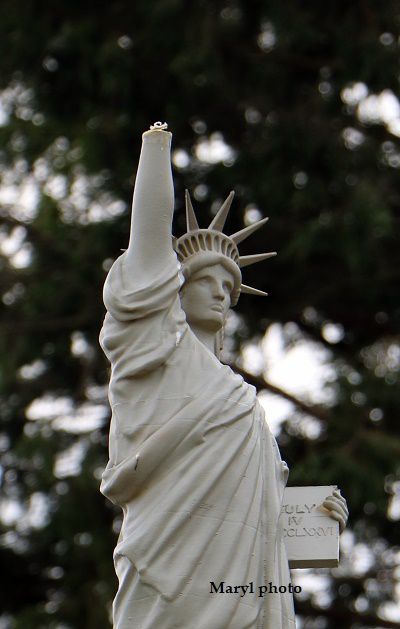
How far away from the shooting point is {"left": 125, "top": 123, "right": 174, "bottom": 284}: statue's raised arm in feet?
26.7

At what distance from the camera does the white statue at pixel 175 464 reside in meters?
7.73

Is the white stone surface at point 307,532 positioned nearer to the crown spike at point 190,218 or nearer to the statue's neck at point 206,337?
the statue's neck at point 206,337

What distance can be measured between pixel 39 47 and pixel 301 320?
11.5ft

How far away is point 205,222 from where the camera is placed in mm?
16984

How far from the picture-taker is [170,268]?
822 centimetres

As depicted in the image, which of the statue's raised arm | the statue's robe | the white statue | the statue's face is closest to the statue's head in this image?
the statue's face

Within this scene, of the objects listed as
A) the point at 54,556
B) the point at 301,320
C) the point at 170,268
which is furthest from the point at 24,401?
the point at 170,268

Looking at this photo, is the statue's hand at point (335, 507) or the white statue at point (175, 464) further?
the statue's hand at point (335, 507)

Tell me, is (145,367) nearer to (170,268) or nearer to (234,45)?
(170,268)

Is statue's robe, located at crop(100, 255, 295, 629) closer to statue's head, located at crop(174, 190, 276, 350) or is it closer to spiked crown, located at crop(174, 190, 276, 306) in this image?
statue's head, located at crop(174, 190, 276, 350)

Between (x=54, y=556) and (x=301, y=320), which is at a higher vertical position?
(x=301, y=320)

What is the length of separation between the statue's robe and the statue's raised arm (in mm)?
69

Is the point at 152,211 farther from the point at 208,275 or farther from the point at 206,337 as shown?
the point at 206,337

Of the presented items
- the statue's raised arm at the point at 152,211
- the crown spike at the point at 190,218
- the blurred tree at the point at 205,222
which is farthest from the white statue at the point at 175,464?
the blurred tree at the point at 205,222
